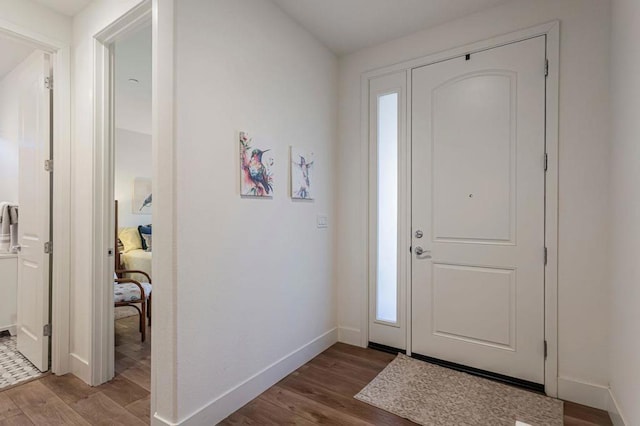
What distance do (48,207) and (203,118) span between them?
160 cm

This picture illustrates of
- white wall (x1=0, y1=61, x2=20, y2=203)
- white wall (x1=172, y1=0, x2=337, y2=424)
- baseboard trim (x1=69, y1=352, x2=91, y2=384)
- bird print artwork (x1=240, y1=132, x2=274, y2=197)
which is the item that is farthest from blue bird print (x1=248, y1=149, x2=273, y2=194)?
white wall (x1=0, y1=61, x2=20, y2=203)

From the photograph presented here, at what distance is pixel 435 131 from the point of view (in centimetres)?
256

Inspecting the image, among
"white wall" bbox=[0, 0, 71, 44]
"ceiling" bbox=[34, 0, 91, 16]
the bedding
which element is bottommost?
the bedding

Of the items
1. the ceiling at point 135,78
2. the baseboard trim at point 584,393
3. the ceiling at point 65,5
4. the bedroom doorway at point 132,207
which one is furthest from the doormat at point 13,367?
the baseboard trim at point 584,393

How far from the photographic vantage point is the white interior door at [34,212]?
238cm

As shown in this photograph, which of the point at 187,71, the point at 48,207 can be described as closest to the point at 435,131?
the point at 187,71

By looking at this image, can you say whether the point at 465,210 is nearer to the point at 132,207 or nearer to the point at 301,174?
the point at 301,174

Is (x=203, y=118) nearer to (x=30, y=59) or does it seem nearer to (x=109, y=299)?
(x=109, y=299)

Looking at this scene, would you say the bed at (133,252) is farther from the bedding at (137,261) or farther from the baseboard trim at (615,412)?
the baseboard trim at (615,412)

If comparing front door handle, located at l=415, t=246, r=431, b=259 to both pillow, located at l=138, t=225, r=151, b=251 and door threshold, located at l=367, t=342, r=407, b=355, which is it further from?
pillow, located at l=138, t=225, r=151, b=251

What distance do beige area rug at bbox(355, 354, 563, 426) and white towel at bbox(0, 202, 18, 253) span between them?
3.42 meters

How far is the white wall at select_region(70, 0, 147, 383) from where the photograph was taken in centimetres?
220

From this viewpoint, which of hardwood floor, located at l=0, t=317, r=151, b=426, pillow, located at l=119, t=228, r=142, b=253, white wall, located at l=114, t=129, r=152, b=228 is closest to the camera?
hardwood floor, located at l=0, t=317, r=151, b=426

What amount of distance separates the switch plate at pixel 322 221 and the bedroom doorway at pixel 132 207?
56.0 inches
